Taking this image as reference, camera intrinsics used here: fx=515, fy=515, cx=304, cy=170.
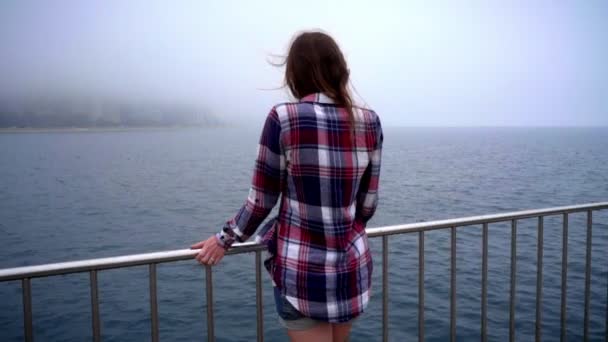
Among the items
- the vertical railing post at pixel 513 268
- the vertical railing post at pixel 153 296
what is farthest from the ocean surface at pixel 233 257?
the vertical railing post at pixel 153 296

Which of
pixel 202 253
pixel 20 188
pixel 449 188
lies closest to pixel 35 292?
pixel 202 253

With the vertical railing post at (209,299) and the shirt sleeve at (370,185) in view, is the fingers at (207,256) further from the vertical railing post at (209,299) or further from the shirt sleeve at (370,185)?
the shirt sleeve at (370,185)

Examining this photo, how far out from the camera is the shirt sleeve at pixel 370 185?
218cm

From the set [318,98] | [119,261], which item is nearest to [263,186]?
[318,98]

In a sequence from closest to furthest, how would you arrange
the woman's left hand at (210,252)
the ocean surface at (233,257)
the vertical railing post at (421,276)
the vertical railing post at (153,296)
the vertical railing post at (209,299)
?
1. the woman's left hand at (210,252)
2. the vertical railing post at (153,296)
3. the vertical railing post at (209,299)
4. the vertical railing post at (421,276)
5. the ocean surface at (233,257)

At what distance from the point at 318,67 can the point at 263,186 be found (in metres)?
0.52

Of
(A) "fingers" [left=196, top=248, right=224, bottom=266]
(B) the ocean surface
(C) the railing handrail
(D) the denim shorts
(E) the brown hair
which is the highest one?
(E) the brown hair

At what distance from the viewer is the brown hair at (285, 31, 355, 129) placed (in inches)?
80.0

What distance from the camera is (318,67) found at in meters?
2.04

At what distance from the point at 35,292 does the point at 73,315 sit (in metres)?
3.62

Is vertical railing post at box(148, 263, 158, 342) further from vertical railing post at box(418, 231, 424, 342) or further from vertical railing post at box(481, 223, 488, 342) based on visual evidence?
vertical railing post at box(481, 223, 488, 342)

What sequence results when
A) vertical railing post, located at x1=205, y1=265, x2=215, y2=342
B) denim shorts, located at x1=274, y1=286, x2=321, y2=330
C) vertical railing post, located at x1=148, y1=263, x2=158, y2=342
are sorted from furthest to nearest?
1. vertical railing post, located at x1=205, y1=265, x2=215, y2=342
2. vertical railing post, located at x1=148, y1=263, x2=158, y2=342
3. denim shorts, located at x1=274, y1=286, x2=321, y2=330

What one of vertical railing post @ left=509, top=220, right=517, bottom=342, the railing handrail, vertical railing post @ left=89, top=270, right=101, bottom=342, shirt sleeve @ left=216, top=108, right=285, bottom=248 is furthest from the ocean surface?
shirt sleeve @ left=216, top=108, right=285, bottom=248

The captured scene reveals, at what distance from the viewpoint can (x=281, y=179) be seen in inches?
80.1
